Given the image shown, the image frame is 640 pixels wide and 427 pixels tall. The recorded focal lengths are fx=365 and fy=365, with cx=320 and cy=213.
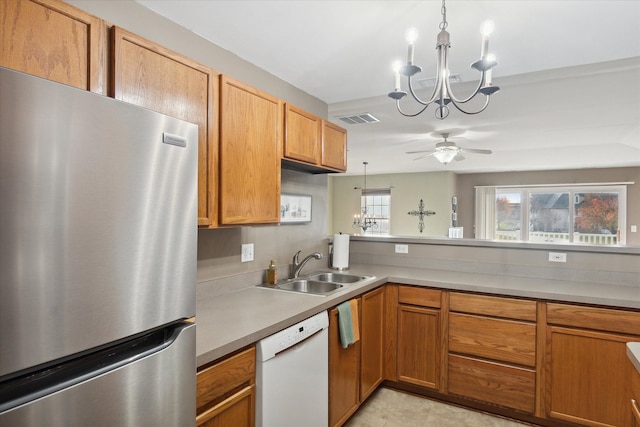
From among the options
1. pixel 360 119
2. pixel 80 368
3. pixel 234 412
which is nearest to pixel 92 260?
pixel 80 368

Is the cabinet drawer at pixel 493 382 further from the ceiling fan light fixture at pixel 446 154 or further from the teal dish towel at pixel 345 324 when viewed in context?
the ceiling fan light fixture at pixel 446 154

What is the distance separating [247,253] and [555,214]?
7.50 m

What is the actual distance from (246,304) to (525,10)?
207cm

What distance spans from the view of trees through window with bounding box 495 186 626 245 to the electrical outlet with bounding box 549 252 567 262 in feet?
15.9

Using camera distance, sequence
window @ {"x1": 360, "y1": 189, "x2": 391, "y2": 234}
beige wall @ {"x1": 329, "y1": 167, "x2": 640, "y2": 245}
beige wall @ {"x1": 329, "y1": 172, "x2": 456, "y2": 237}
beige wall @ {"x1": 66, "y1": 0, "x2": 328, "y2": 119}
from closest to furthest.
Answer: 1. beige wall @ {"x1": 66, "y1": 0, "x2": 328, "y2": 119}
2. beige wall @ {"x1": 329, "y1": 167, "x2": 640, "y2": 245}
3. beige wall @ {"x1": 329, "y1": 172, "x2": 456, "y2": 237}
4. window @ {"x1": 360, "y1": 189, "x2": 391, "y2": 234}

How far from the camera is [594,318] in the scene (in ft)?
7.20

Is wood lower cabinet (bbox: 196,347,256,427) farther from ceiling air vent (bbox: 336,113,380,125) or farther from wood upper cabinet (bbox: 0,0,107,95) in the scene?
ceiling air vent (bbox: 336,113,380,125)

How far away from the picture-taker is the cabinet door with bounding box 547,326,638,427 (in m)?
2.15

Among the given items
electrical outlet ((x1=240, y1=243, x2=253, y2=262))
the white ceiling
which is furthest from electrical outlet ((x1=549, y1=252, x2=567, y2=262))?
electrical outlet ((x1=240, y1=243, x2=253, y2=262))

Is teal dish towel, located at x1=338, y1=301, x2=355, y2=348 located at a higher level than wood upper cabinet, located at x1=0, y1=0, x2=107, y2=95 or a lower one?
lower

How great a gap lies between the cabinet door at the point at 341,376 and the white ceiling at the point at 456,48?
160cm

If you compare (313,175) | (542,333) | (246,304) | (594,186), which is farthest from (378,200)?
(246,304)

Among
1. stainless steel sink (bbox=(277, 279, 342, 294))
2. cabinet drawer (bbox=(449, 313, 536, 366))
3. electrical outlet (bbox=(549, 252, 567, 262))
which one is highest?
electrical outlet (bbox=(549, 252, 567, 262))

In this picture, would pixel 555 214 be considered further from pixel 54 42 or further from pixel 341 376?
pixel 54 42
